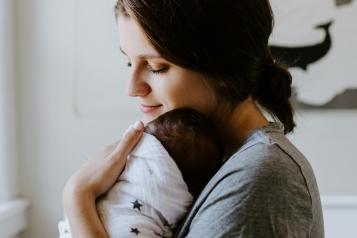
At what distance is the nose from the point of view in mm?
990

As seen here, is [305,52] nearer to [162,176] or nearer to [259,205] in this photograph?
[162,176]

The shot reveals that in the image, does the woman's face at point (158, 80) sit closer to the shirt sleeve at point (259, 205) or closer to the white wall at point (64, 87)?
the shirt sleeve at point (259, 205)

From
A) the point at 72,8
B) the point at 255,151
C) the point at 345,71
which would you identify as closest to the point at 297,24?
the point at 345,71

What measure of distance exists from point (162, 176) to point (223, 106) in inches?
7.6

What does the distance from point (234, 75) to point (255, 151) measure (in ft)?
0.62

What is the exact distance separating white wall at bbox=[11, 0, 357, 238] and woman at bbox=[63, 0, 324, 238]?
3.96ft

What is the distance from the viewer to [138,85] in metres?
1.00

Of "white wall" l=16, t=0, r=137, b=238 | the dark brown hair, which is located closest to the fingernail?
the dark brown hair

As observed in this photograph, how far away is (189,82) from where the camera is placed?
95 centimetres

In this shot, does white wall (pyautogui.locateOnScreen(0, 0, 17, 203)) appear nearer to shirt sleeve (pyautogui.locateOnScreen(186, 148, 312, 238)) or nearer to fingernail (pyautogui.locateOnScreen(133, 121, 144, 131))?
fingernail (pyautogui.locateOnScreen(133, 121, 144, 131))

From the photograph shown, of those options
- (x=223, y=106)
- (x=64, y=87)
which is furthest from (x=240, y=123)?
(x=64, y=87)

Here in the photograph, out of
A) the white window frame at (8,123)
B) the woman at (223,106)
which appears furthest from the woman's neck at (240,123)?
the white window frame at (8,123)

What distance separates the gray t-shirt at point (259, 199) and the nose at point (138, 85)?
25 cm

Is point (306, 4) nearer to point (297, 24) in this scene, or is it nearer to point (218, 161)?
point (297, 24)
